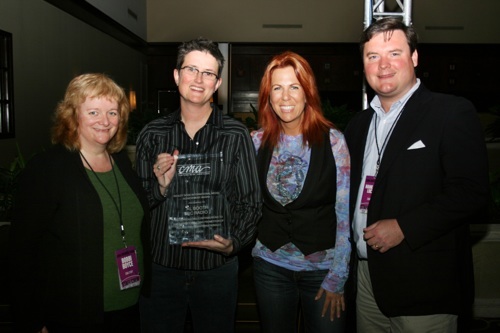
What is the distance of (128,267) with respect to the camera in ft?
5.45

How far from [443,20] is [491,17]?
4.07ft

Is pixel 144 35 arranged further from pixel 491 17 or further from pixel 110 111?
pixel 110 111

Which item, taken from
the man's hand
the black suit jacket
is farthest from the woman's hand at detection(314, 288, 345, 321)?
the man's hand

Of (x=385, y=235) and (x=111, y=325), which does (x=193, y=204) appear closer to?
(x=111, y=325)

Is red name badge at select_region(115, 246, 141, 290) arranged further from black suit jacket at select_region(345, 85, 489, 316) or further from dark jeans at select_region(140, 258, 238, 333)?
black suit jacket at select_region(345, 85, 489, 316)

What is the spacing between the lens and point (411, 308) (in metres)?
1.65

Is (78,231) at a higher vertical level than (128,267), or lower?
higher

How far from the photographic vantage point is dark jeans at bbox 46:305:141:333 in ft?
5.21

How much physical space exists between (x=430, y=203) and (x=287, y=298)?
71cm

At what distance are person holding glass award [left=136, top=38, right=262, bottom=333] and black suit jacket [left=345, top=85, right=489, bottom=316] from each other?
0.52 m

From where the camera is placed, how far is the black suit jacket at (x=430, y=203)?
5.04 feet

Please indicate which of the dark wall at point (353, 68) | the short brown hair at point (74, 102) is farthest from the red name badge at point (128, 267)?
the dark wall at point (353, 68)

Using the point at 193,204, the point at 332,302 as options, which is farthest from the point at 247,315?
the point at 193,204

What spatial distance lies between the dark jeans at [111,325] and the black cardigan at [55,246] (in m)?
0.03
